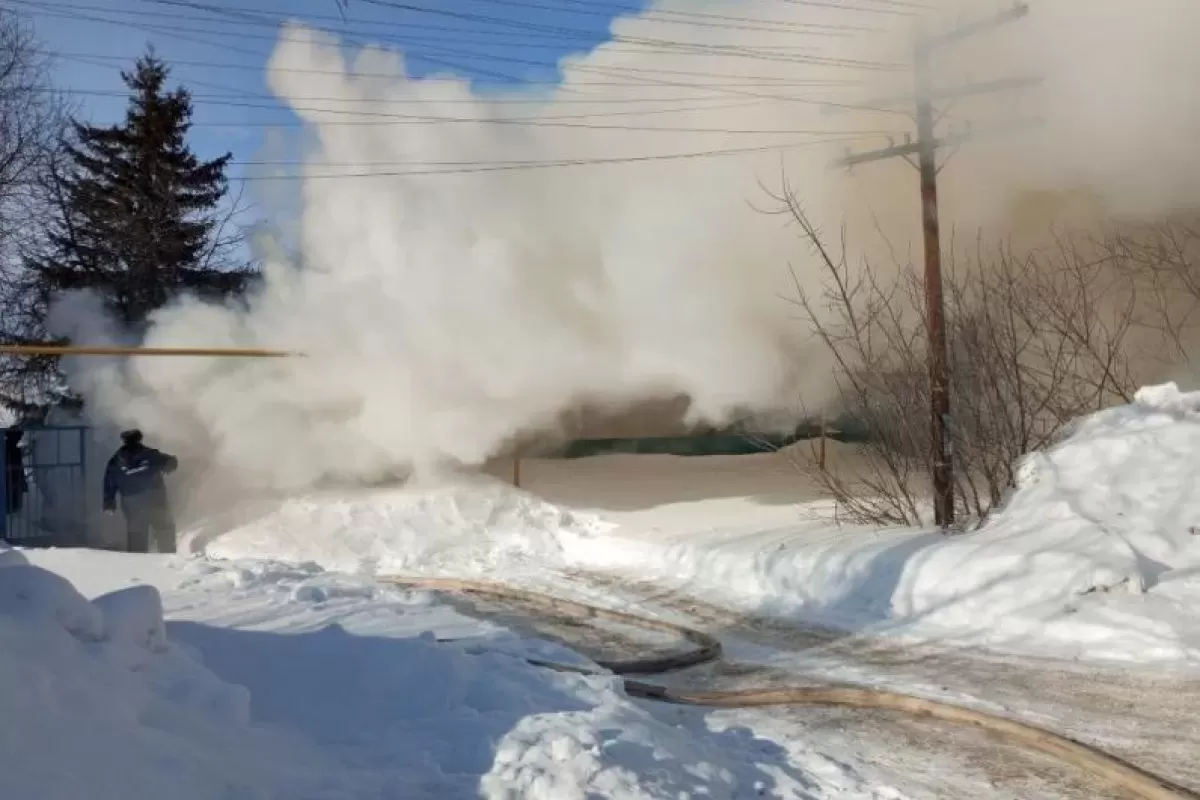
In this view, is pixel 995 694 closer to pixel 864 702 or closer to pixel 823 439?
pixel 864 702

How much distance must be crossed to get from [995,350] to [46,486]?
521 inches

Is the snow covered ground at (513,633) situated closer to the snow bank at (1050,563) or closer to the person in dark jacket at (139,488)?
the snow bank at (1050,563)

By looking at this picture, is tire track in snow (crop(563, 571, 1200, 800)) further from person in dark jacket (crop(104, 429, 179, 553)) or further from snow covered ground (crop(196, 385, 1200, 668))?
person in dark jacket (crop(104, 429, 179, 553))

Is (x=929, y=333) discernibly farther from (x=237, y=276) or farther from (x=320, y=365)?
(x=237, y=276)

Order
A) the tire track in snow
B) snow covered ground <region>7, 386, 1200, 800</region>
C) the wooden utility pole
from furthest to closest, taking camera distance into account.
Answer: the wooden utility pole
the tire track in snow
snow covered ground <region>7, 386, 1200, 800</region>

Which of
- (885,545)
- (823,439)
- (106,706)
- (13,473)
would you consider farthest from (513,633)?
(13,473)

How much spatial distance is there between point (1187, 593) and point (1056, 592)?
0.95 metres

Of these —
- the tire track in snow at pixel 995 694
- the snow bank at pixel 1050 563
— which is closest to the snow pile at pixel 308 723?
the tire track in snow at pixel 995 694

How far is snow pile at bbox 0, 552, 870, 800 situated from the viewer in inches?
152

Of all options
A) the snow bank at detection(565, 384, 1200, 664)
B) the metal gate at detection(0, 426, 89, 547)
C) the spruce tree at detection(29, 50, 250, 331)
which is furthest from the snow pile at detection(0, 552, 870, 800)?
the spruce tree at detection(29, 50, 250, 331)

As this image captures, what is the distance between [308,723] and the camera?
5164 mm

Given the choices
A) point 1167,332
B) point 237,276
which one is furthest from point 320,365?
point 1167,332

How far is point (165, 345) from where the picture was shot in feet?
55.4

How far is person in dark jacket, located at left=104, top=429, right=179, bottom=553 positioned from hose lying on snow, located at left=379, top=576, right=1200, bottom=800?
673 cm
